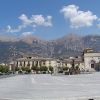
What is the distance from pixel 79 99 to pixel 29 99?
95.7 inches

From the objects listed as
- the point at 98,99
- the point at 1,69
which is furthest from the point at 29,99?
the point at 1,69

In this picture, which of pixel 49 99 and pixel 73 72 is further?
pixel 73 72

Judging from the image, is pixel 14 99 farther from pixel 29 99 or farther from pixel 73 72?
pixel 73 72

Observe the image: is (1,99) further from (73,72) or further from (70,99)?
(73,72)

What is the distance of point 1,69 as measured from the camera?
184 metres

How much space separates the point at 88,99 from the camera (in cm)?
1806

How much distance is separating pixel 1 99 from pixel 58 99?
2.79 meters

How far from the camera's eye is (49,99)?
59.5ft

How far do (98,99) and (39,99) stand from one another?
286 cm

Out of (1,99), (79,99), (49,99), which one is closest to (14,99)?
(1,99)

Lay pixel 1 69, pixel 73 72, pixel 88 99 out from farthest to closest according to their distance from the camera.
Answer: pixel 1 69 → pixel 73 72 → pixel 88 99

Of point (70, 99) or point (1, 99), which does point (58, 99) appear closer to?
point (70, 99)

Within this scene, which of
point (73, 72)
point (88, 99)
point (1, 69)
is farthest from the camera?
point (1, 69)

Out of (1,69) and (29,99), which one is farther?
(1,69)
